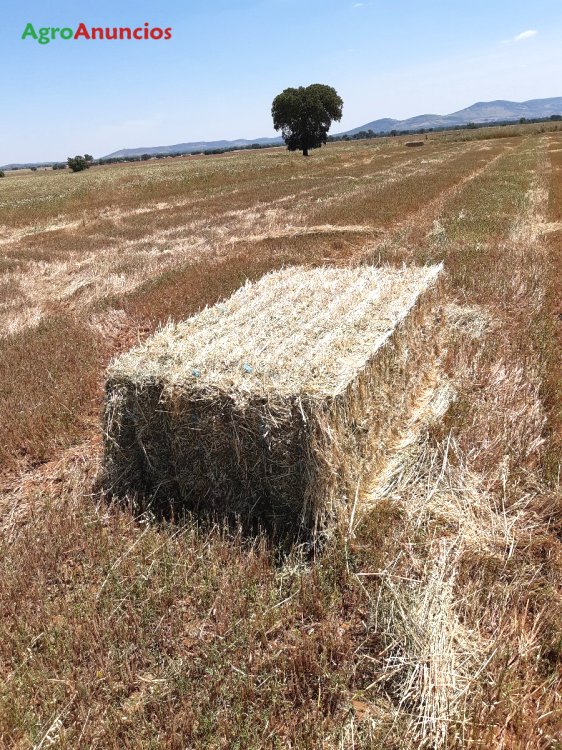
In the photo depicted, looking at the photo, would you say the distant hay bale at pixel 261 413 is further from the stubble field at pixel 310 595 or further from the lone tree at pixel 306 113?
the lone tree at pixel 306 113

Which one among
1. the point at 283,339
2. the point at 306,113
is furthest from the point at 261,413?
the point at 306,113

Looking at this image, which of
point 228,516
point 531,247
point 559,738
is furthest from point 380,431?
point 531,247

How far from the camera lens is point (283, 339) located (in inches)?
174

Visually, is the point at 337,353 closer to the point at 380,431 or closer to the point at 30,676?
the point at 380,431

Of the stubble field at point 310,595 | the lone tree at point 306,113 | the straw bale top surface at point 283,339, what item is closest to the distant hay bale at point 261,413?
the straw bale top surface at point 283,339

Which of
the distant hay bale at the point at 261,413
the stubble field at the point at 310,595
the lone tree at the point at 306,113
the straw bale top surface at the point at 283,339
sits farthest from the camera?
the lone tree at the point at 306,113

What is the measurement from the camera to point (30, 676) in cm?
256

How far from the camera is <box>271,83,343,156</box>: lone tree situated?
71938 millimetres

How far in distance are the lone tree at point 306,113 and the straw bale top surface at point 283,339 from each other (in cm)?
7252

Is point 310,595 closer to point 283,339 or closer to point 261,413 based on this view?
point 261,413

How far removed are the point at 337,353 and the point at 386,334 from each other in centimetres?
69

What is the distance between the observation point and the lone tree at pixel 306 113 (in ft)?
236

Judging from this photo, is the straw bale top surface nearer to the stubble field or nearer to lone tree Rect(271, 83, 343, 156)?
the stubble field

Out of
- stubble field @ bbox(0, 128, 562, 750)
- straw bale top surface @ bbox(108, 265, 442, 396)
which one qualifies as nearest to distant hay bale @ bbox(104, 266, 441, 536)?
straw bale top surface @ bbox(108, 265, 442, 396)
